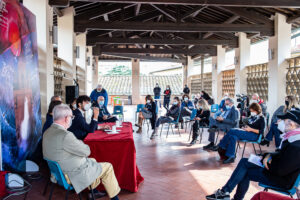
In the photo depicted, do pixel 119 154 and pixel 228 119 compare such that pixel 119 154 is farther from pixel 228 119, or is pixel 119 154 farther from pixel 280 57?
pixel 280 57

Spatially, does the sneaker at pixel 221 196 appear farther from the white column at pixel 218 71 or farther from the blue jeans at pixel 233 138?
the white column at pixel 218 71

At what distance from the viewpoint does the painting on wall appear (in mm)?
3326

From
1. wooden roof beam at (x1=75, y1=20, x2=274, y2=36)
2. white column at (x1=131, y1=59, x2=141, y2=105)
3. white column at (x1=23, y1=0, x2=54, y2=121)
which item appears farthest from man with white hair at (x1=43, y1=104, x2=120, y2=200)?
white column at (x1=131, y1=59, x2=141, y2=105)

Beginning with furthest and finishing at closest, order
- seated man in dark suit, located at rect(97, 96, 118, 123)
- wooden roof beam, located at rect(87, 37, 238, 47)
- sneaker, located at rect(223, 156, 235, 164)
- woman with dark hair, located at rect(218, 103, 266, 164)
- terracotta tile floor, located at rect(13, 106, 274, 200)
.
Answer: wooden roof beam, located at rect(87, 37, 238, 47)
seated man in dark suit, located at rect(97, 96, 118, 123)
sneaker, located at rect(223, 156, 235, 164)
woman with dark hair, located at rect(218, 103, 266, 164)
terracotta tile floor, located at rect(13, 106, 274, 200)

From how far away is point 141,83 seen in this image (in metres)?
21.6

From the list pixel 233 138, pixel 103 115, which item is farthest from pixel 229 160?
pixel 103 115

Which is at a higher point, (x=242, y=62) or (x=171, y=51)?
(x=171, y=51)

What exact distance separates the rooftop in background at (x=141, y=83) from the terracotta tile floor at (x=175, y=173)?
15.1 m

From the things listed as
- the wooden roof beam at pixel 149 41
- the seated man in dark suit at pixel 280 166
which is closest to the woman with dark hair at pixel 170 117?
the seated man in dark suit at pixel 280 166

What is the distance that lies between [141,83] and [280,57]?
530 inches

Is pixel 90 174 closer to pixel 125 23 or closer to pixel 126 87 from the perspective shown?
pixel 125 23

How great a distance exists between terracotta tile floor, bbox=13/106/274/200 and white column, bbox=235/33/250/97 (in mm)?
5975

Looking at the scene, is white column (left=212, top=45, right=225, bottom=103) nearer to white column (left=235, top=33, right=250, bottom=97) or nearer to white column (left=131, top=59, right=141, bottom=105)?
white column (left=235, top=33, right=250, bottom=97)

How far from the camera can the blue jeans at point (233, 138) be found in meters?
4.80
